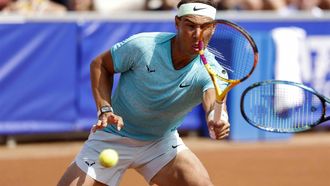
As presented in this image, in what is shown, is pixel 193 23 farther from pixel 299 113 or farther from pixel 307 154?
pixel 307 154

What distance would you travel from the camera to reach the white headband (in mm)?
4969

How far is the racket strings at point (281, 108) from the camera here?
5164mm

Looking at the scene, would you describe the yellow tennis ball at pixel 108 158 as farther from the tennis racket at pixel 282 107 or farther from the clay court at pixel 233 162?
the clay court at pixel 233 162

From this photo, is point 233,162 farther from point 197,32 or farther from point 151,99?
point 197,32

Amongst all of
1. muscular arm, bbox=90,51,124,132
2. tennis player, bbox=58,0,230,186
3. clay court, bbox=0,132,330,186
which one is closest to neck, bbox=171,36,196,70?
tennis player, bbox=58,0,230,186

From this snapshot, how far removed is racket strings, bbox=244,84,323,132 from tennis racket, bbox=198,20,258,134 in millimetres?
209

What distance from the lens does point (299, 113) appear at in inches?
211

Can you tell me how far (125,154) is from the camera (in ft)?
17.4

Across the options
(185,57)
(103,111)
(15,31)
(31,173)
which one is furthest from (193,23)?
(15,31)

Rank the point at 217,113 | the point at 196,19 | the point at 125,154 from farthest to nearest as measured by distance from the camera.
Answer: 1. the point at 125,154
2. the point at 196,19
3. the point at 217,113

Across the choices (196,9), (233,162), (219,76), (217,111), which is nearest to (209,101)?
(219,76)

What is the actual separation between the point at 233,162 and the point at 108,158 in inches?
196

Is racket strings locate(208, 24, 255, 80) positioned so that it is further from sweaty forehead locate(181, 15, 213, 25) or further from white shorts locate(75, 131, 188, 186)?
white shorts locate(75, 131, 188, 186)

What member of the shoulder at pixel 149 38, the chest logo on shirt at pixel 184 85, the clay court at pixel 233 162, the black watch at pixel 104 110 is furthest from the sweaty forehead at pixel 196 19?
the clay court at pixel 233 162
